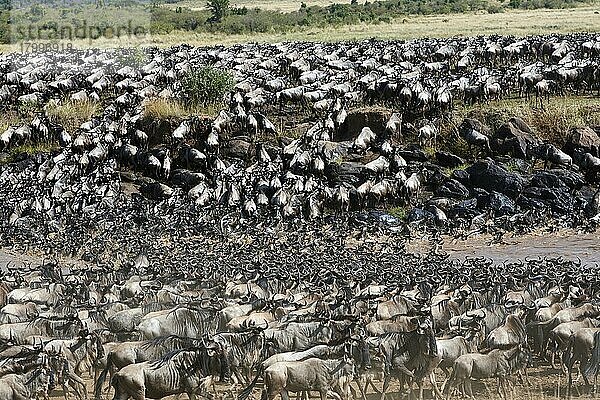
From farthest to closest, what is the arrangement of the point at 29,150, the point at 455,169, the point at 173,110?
the point at 29,150 < the point at 173,110 < the point at 455,169

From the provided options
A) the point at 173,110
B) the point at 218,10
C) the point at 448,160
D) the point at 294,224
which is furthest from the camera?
the point at 218,10

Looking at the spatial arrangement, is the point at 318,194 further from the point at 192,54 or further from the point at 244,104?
the point at 192,54

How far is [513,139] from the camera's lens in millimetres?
25094

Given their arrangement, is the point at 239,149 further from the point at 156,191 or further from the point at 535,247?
the point at 535,247

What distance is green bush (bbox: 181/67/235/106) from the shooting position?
31.3m

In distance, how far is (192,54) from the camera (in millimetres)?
45344

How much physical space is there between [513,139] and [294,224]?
7165mm

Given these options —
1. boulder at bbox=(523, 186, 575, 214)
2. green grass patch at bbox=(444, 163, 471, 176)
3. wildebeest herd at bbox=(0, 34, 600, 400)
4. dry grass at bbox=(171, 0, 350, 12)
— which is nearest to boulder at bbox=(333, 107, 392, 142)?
wildebeest herd at bbox=(0, 34, 600, 400)

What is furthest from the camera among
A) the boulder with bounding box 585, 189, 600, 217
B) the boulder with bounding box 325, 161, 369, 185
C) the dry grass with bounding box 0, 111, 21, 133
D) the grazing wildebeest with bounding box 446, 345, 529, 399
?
the dry grass with bounding box 0, 111, 21, 133

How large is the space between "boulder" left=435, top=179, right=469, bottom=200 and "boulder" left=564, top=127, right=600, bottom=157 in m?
3.69

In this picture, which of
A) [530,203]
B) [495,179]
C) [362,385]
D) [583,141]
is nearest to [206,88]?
[495,179]

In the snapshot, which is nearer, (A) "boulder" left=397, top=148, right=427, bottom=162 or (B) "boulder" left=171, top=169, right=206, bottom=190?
(A) "boulder" left=397, top=148, right=427, bottom=162

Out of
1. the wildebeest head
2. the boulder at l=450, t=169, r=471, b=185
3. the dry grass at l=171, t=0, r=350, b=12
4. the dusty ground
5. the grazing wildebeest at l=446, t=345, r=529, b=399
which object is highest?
the dry grass at l=171, t=0, r=350, b=12

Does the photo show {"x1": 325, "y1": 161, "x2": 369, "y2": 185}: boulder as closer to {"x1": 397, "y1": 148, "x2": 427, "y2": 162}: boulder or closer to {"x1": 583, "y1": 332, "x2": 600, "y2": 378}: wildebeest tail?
{"x1": 397, "y1": 148, "x2": 427, "y2": 162}: boulder
